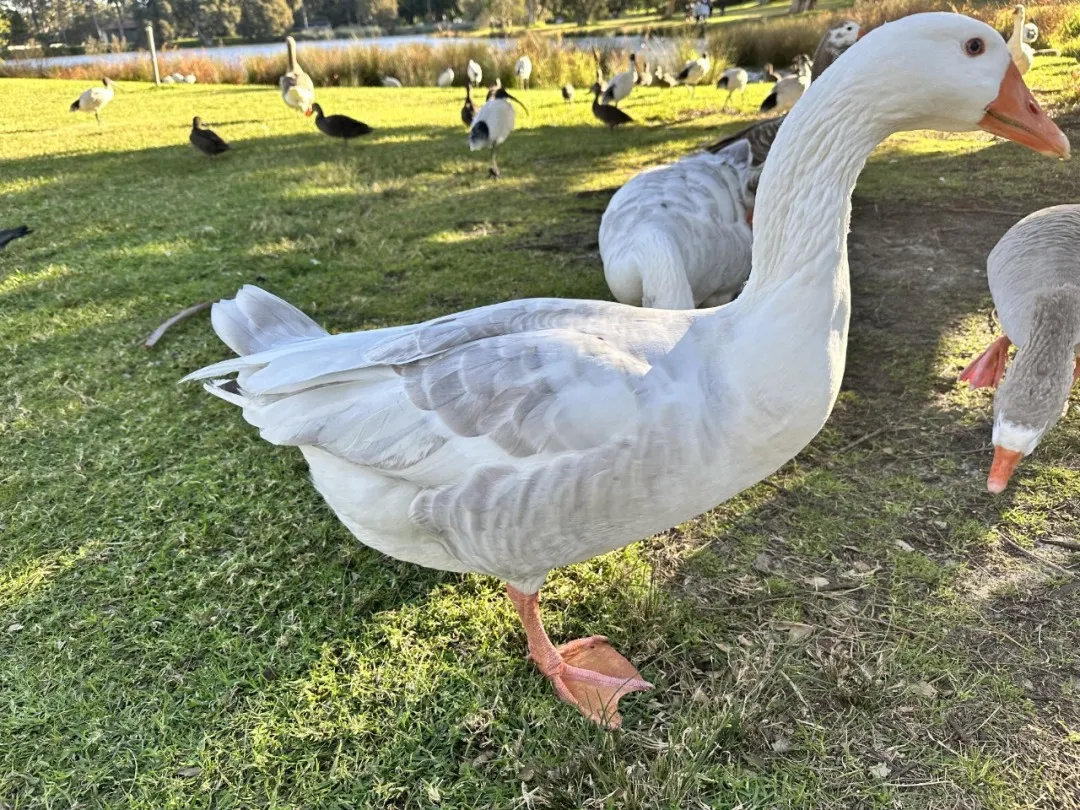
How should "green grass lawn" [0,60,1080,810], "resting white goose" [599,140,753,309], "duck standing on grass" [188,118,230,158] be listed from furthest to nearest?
"duck standing on grass" [188,118,230,158] → "resting white goose" [599,140,753,309] → "green grass lawn" [0,60,1080,810]

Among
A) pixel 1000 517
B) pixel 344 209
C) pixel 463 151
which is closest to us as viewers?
pixel 1000 517

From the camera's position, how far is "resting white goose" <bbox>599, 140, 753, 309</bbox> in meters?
3.24

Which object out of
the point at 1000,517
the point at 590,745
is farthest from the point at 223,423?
the point at 1000,517

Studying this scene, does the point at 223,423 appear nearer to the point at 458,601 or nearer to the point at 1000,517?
the point at 458,601

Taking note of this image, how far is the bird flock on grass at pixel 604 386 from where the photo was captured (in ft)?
4.91

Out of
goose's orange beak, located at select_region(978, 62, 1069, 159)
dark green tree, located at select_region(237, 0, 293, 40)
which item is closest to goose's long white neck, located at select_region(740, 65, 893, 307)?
goose's orange beak, located at select_region(978, 62, 1069, 159)

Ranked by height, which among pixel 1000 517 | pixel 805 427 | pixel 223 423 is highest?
pixel 805 427

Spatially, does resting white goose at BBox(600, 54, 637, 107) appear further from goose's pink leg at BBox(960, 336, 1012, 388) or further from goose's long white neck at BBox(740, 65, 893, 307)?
goose's long white neck at BBox(740, 65, 893, 307)

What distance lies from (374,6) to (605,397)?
212ft

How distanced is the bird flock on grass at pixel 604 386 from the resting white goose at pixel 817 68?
127 inches

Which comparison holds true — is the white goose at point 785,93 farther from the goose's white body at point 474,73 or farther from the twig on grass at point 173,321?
the twig on grass at point 173,321

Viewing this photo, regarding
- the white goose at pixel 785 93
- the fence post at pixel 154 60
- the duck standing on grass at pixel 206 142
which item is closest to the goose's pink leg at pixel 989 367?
the white goose at pixel 785 93

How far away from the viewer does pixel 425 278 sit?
4.81 meters

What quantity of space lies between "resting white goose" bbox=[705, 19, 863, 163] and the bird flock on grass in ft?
10.6
